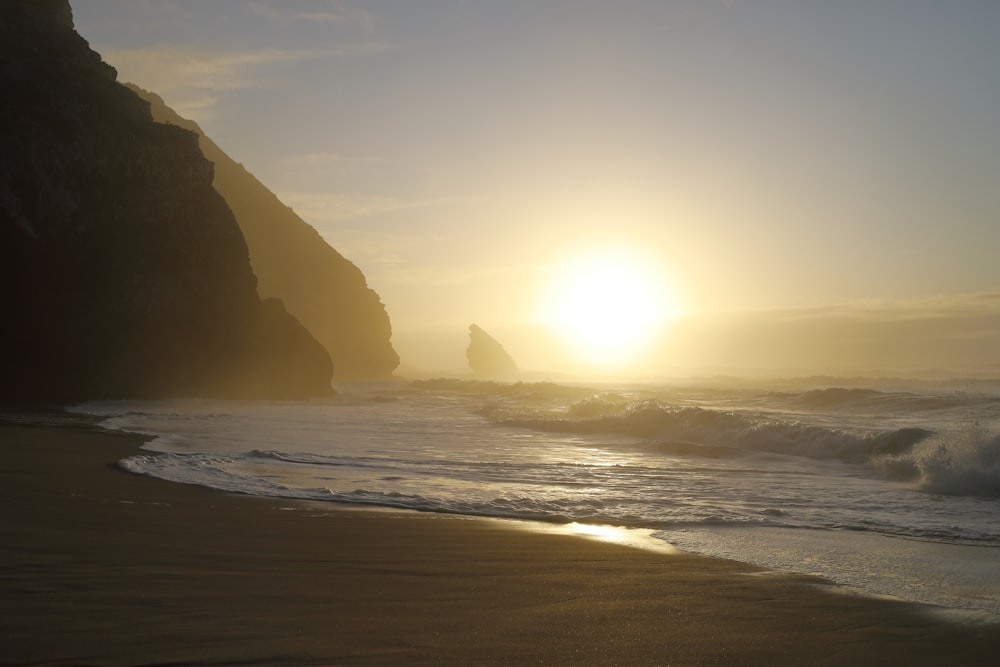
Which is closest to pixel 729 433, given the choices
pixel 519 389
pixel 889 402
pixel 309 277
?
pixel 889 402

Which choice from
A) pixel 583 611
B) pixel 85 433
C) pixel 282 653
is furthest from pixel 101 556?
pixel 85 433

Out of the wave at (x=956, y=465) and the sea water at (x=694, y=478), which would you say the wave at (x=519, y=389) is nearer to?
Result: the sea water at (x=694, y=478)

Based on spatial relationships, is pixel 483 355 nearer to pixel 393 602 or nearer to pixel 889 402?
pixel 889 402

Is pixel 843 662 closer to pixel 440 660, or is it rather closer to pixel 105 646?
pixel 440 660

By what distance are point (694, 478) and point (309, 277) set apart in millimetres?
73643

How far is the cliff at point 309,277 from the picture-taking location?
76.8 metres

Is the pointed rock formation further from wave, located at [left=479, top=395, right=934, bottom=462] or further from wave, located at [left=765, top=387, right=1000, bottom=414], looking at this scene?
wave, located at [left=479, top=395, right=934, bottom=462]

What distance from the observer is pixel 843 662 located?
12.3ft

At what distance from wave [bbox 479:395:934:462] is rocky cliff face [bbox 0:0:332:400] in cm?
1918

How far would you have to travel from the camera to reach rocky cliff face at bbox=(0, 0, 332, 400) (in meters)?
30.6

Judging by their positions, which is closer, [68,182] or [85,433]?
[85,433]

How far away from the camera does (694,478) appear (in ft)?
38.5

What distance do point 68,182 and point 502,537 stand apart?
3184 cm

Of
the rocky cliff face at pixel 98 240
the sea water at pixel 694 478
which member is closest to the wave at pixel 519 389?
the rocky cliff face at pixel 98 240
